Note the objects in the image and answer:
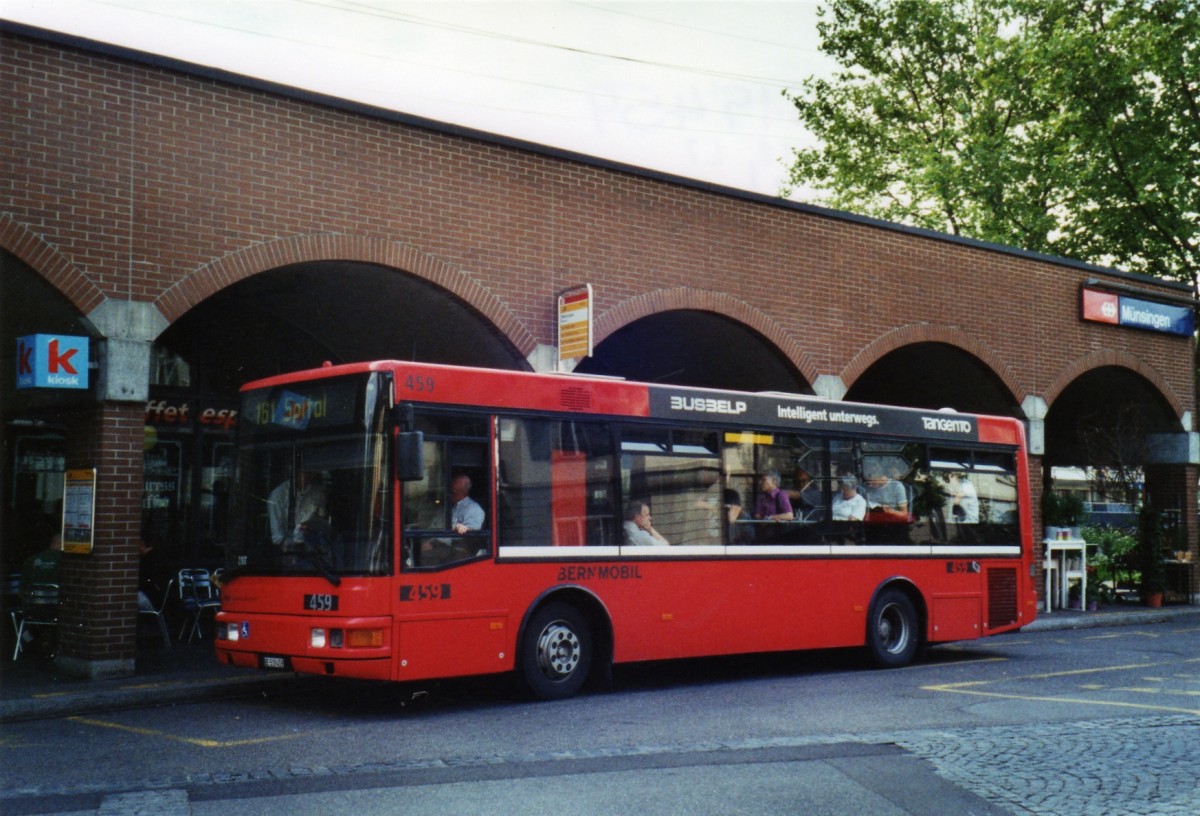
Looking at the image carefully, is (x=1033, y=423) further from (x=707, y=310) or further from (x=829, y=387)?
(x=707, y=310)

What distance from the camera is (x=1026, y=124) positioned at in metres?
34.2

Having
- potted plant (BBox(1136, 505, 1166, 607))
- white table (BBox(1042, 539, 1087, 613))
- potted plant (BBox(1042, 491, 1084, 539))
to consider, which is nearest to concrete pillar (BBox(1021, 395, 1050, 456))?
white table (BBox(1042, 539, 1087, 613))

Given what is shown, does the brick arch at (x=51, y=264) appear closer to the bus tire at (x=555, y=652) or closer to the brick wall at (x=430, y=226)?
the brick wall at (x=430, y=226)

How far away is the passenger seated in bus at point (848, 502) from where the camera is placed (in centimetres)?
1338

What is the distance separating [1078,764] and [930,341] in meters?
13.0

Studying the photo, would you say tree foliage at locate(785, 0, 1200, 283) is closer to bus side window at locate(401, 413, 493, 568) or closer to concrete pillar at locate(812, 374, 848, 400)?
concrete pillar at locate(812, 374, 848, 400)

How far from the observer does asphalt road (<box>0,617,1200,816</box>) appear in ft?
22.2

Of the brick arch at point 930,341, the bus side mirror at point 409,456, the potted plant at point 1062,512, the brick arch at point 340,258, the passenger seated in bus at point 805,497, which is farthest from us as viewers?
the potted plant at point 1062,512

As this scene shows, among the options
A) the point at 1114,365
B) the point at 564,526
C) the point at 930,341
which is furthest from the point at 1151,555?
the point at 564,526

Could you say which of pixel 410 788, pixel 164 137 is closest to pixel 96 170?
pixel 164 137

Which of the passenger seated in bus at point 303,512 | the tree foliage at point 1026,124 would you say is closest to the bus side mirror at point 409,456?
the passenger seated in bus at point 303,512

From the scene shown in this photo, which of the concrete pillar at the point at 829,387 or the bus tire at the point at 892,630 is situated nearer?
the bus tire at the point at 892,630

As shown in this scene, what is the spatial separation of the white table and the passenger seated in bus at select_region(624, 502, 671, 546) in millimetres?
12451

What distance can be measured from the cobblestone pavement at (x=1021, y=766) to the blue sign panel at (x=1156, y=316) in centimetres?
1576
